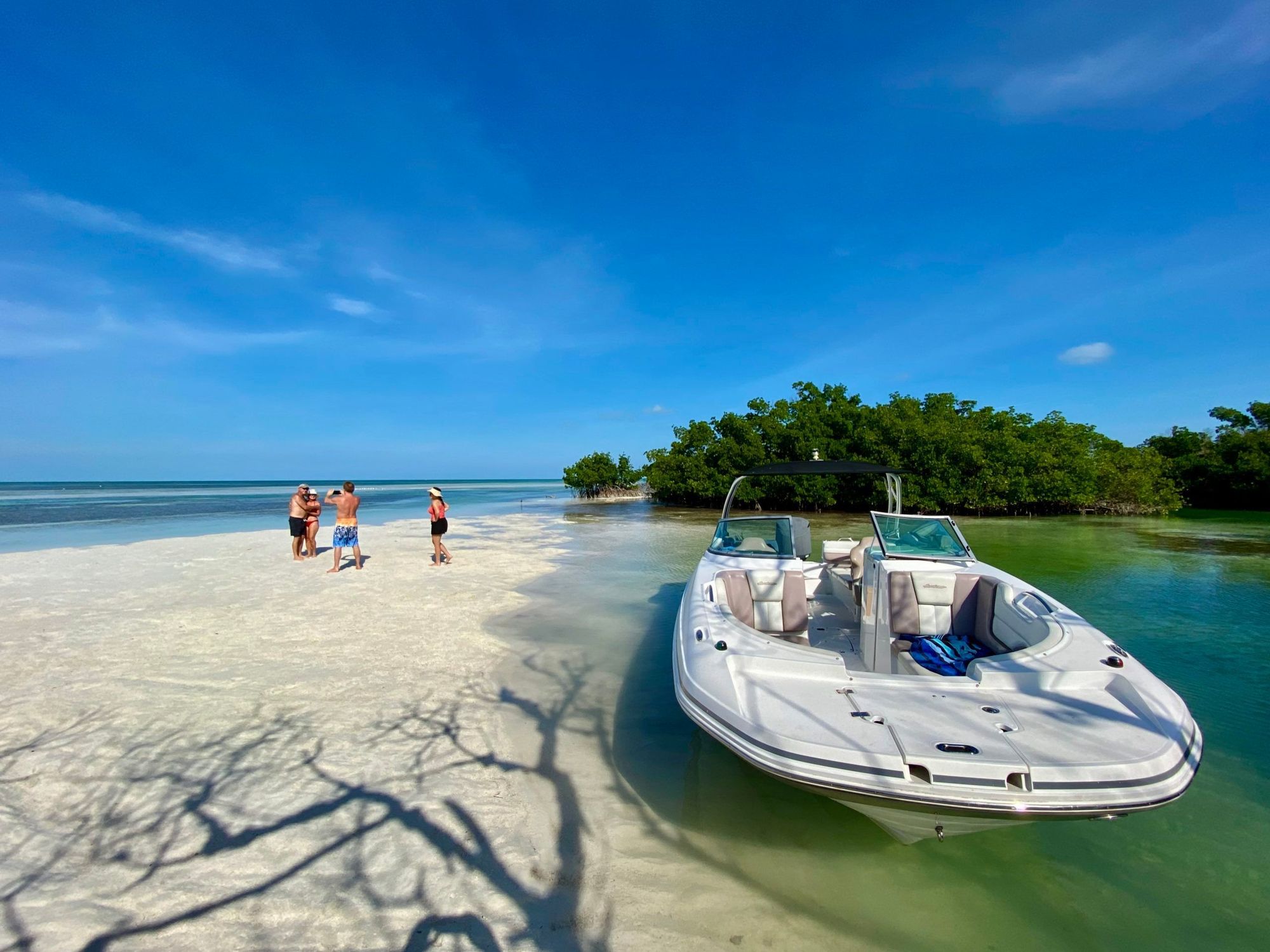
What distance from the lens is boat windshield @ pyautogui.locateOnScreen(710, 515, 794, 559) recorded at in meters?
5.89

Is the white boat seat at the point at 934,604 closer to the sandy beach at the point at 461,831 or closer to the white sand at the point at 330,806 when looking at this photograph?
the sandy beach at the point at 461,831

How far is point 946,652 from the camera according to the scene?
447 cm

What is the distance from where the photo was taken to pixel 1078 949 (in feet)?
7.86

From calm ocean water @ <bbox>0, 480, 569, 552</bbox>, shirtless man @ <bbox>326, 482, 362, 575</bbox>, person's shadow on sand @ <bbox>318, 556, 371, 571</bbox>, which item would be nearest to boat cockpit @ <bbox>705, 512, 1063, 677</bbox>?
shirtless man @ <bbox>326, 482, 362, 575</bbox>

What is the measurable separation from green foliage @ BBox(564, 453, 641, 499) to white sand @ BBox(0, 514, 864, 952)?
34290mm

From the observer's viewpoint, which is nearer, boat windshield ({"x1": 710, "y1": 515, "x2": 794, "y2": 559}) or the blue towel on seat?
the blue towel on seat

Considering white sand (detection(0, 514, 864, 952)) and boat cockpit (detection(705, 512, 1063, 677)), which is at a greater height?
boat cockpit (detection(705, 512, 1063, 677))

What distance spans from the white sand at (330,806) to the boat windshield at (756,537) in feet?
6.15

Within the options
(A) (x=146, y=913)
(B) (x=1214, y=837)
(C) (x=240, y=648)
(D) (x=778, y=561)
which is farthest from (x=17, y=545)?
(B) (x=1214, y=837)

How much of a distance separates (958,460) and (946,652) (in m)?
24.7

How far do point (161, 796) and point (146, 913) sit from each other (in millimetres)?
→ 1052

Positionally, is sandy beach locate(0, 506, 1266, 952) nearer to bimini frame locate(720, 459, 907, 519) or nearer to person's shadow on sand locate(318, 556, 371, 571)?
bimini frame locate(720, 459, 907, 519)

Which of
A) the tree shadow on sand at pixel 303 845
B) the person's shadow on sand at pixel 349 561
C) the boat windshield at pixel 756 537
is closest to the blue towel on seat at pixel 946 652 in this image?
the boat windshield at pixel 756 537

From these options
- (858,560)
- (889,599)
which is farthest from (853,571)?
(889,599)
